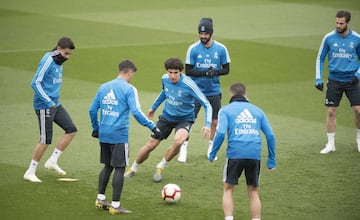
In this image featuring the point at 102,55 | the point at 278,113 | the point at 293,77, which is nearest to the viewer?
the point at 278,113

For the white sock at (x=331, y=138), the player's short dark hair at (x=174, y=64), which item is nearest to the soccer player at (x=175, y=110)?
the player's short dark hair at (x=174, y=64)

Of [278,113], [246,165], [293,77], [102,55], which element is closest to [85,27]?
[102,55]

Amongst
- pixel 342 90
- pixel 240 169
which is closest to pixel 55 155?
pixel 240 169

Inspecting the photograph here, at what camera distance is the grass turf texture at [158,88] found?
45.5ft

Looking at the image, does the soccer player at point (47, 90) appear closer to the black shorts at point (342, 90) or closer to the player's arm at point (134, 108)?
the player's arm at point (134, 108)

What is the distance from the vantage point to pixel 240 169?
1223cm

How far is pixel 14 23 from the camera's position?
108 ft

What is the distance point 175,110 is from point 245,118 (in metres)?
3.30

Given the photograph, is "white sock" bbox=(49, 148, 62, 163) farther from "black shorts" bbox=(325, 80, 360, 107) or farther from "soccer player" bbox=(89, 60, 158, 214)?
"black shorts" bbox=(325, 80, 360, 107)

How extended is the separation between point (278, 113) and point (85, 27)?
1397 centimetres

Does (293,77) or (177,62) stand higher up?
(293,77)

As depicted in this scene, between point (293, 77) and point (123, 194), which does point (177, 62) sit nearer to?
point (123, 194)

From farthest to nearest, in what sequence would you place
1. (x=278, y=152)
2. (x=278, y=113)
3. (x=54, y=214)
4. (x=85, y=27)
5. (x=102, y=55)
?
1. (x=85, y=27)
2. (x=102, y=55)
3. (x=278, y=113)
4. (x=278, y=152)
5. (x=54, y=214)

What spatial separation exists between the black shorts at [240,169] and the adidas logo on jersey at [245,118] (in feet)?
1.94
